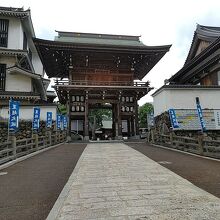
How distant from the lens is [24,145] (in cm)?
1191

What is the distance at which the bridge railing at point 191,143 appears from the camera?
1024 cm

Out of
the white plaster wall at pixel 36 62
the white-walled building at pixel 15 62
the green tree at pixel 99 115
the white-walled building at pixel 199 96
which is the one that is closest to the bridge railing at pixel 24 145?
the white-walled building at pixel 15 62

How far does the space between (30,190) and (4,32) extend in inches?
904

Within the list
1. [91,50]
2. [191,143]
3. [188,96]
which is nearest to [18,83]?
[91,50]

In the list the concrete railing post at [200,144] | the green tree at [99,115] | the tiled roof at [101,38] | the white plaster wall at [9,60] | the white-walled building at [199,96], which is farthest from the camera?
the green tree at [99,115]

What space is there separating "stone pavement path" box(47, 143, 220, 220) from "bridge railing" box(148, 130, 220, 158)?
159 inches

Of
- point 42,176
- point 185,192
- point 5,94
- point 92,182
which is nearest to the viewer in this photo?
point 185,192

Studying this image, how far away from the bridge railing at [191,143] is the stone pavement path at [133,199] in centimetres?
404

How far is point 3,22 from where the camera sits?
24.5 metres

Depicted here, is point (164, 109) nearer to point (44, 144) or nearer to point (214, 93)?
point (214, 93)

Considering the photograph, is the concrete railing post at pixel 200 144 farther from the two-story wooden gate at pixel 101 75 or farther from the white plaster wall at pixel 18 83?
the white plaster wall at pixel 18 83

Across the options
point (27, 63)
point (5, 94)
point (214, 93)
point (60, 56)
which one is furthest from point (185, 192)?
point (27, 63)

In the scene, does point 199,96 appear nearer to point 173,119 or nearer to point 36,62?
point 173,119

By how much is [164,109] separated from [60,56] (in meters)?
13.5
